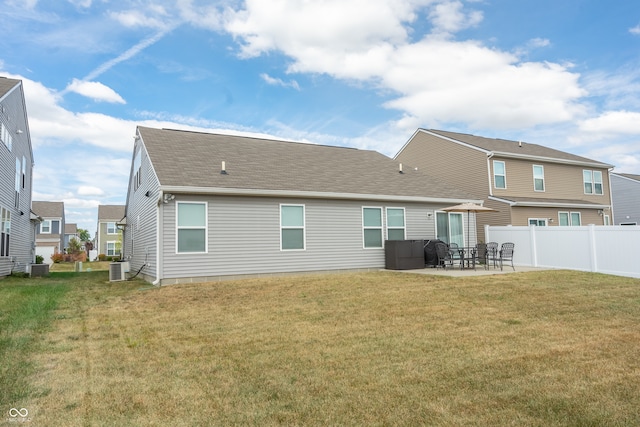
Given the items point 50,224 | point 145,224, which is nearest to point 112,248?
point 50,224

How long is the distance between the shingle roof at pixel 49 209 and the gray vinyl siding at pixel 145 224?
30.5 meters

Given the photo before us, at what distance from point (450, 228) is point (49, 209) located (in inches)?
1666

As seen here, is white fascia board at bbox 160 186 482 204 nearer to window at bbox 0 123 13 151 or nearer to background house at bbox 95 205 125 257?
window at bbox 0 123 13 151

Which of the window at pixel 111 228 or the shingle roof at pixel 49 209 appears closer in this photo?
the shingle roof at pixel 49 209

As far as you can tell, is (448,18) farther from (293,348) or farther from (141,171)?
(293,348)

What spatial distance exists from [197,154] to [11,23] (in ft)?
21.3

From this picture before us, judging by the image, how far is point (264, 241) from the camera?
12484 millimetres

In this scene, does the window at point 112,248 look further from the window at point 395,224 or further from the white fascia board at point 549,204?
the white fascia board at point 549,204

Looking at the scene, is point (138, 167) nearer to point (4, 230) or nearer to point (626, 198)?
point (4, 230)

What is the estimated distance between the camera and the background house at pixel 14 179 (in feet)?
47.1

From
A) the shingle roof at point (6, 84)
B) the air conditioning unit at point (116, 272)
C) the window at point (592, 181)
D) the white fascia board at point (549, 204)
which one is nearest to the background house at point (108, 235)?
the shingle roof at point (6, 84)

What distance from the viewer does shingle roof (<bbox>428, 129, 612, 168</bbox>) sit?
21281 mm

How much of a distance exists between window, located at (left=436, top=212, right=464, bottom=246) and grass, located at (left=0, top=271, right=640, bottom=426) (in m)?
7.05

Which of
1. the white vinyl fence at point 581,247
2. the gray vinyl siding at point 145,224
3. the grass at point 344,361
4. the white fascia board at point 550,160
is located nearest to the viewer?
the grass at point 344,361
